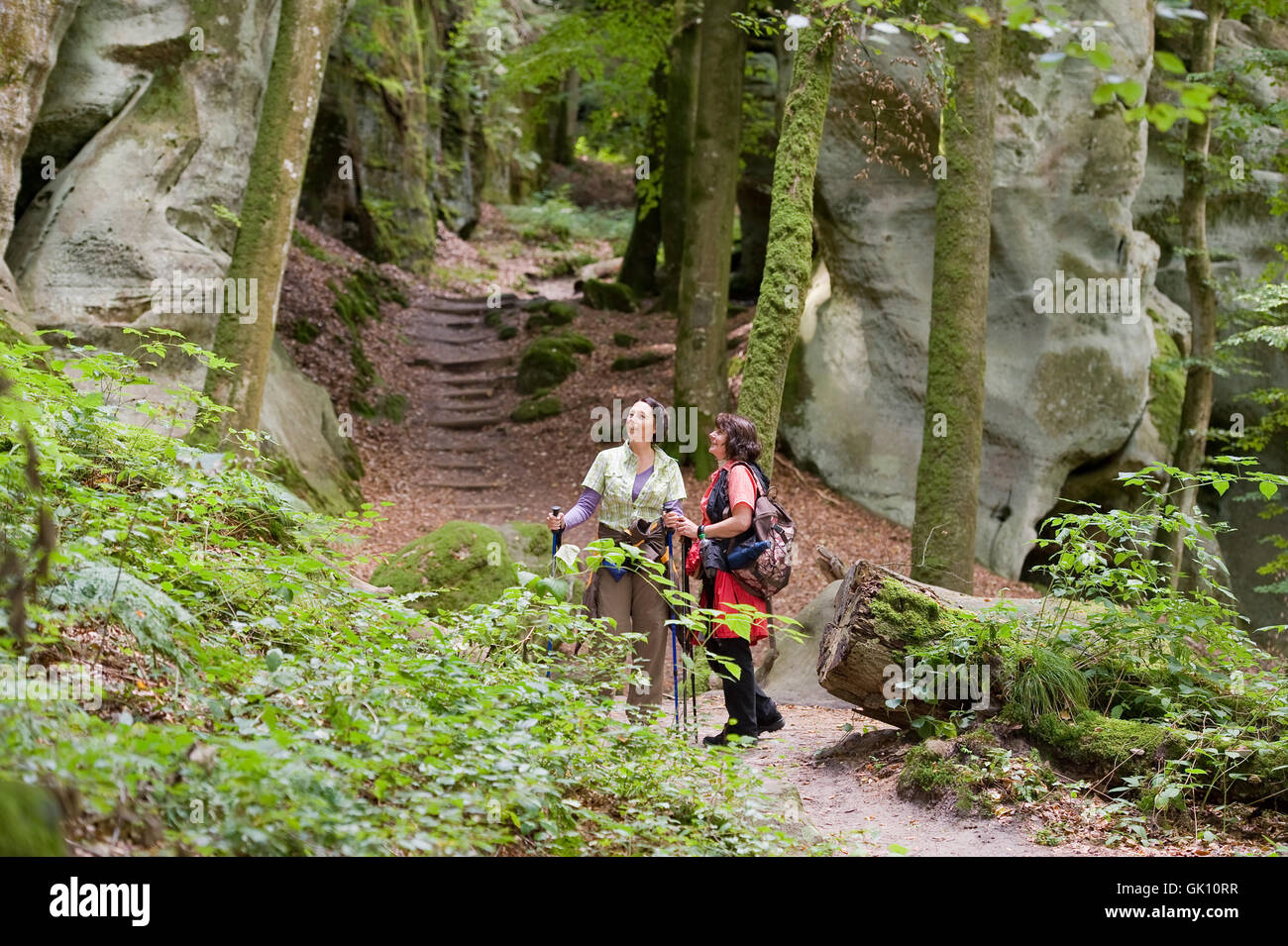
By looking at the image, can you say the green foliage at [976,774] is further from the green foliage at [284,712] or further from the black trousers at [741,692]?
the green foliage at [284,712]

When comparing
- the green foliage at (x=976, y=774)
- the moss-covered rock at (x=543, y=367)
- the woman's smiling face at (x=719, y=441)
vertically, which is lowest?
the green foliage at (x=976, y=774)

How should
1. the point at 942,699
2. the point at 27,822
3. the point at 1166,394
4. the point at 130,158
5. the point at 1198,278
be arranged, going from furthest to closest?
1. the point at 1166,394
2. the point at 1198,278
3. the point at 130,158
4. the point at 942,699
5. the point at 27,822

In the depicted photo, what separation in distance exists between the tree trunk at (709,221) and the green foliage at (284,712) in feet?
27.8

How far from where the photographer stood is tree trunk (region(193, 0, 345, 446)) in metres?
8.98

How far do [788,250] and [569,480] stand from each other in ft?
21.1

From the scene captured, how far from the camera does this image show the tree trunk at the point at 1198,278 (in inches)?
550

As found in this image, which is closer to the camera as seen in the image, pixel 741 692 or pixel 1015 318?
pixel 741 692

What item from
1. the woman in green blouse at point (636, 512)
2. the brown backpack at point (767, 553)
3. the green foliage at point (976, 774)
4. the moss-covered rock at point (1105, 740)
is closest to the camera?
the moss-covered rock at point (1105, 740)

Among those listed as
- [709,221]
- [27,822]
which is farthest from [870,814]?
[709,221]

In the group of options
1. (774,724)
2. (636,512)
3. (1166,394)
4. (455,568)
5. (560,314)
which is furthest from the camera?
(560,314)

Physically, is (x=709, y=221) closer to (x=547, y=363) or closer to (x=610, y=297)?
(x=547, y=363)

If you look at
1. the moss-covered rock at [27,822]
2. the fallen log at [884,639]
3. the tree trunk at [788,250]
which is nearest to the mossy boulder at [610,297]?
the tree trunk at [788,250]

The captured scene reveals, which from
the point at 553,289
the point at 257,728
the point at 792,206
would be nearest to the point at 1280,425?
the point at 792,206

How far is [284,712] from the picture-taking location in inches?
153
